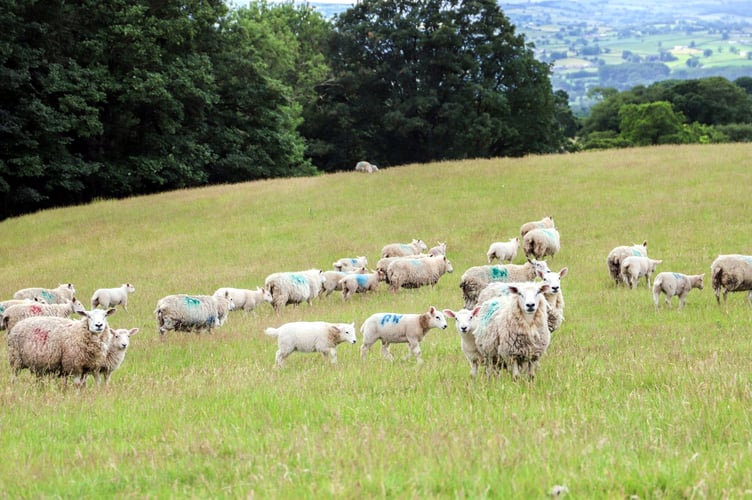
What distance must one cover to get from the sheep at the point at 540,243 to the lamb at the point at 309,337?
36.0 ft

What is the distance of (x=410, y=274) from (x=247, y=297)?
165 inches

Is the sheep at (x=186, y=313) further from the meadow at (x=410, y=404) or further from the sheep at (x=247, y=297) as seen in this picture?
the sheep at (x=247, y=297)

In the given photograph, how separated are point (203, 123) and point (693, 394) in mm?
48025

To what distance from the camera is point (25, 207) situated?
157 ft

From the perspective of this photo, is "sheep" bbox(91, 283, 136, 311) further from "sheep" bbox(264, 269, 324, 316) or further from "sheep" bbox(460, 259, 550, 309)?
"sheep" bbox(460, 259, 550, 309)

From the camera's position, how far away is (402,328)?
12781 mm

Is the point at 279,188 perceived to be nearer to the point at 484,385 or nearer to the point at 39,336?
the point at 39,336

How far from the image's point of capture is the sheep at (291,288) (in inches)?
750

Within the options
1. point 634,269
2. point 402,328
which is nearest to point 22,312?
point 402,328

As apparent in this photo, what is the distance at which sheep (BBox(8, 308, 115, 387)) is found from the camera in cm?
1080

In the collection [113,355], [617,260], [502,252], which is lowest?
[502,252]

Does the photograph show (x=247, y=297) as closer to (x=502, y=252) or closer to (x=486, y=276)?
(x=486, y=276)

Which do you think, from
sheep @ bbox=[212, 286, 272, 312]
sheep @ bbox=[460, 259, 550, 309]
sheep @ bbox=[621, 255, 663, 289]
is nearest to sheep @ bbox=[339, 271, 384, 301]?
sheep @ bbox=[212, 286, 272, 312]

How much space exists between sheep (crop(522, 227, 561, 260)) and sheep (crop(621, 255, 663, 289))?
3.89 metres
